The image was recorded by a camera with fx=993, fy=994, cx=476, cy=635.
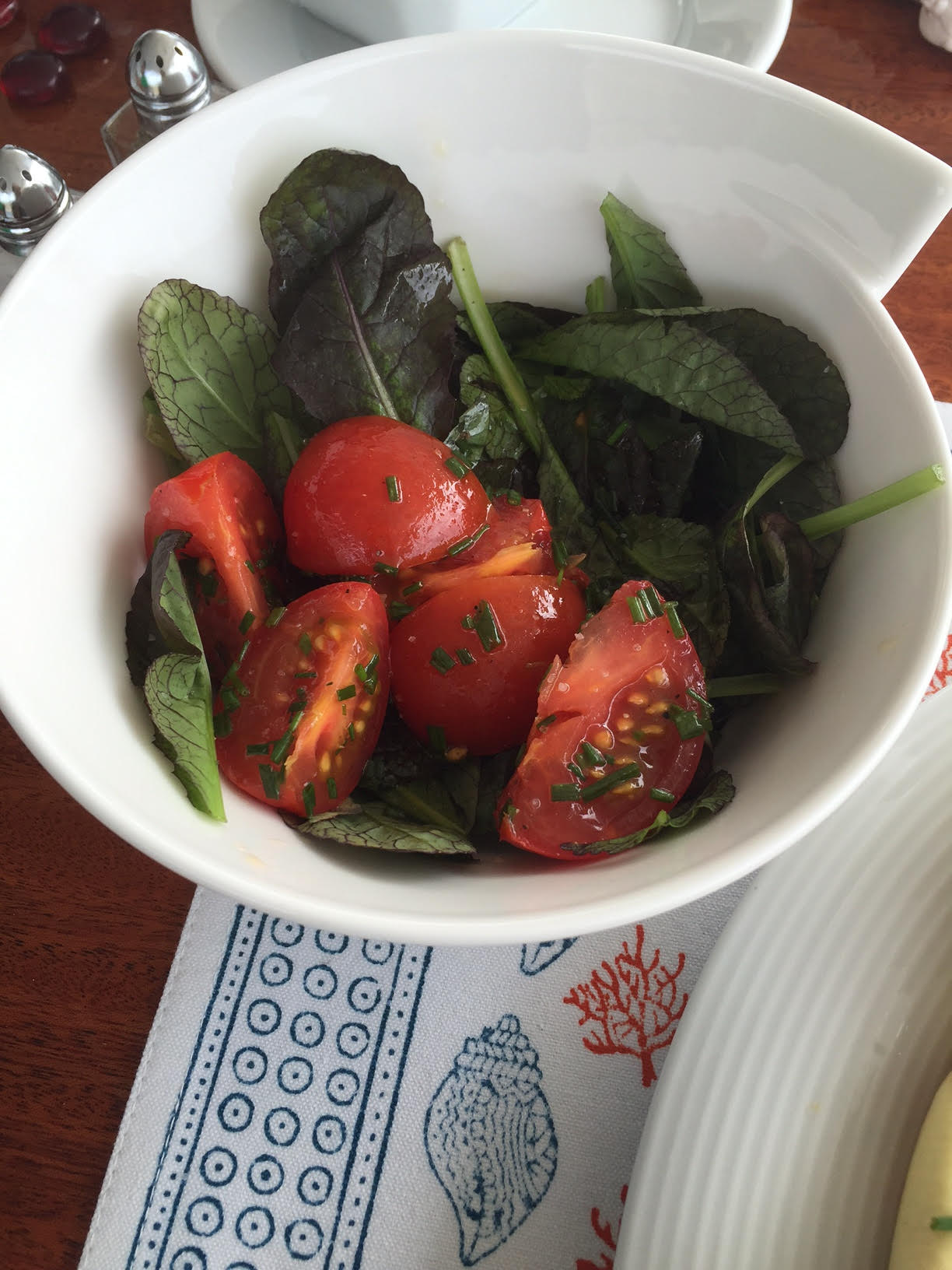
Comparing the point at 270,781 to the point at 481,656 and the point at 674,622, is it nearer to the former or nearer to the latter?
the point at 481,656

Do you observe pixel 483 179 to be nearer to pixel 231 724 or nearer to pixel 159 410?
pixel 159 410

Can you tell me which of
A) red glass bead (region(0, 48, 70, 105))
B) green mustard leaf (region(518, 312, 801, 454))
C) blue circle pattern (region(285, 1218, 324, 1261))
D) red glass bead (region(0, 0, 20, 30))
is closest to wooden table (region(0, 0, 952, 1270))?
blue circle pattern (region(285, 1218, 324, 1261))

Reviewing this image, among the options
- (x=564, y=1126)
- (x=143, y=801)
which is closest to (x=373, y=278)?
(x=143, y=801)

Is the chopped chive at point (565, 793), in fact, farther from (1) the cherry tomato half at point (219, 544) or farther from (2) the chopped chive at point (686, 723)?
(1) the cherry tomato half at point (219, 544)

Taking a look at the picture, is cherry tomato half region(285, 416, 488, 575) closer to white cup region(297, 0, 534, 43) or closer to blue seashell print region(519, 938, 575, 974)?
blue seashell print region(519, 938, 575, 974)

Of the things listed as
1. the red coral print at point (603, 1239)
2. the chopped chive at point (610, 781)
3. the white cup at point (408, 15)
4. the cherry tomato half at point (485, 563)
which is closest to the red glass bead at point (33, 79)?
the white cup at point (408, 15)

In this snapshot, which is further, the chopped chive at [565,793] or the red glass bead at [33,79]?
the red glass bead at [33,79]
